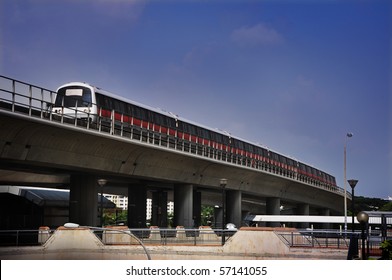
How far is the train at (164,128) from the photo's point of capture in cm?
2747

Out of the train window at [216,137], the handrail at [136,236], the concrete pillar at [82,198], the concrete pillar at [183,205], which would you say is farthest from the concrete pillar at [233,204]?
the handrail at [136,236]

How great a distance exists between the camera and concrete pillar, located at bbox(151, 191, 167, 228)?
136 ft

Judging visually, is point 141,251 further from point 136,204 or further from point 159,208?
point 159,208

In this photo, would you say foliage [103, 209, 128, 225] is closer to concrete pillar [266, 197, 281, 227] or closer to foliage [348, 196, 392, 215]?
concrete pillar [266, 197, 281, 227]

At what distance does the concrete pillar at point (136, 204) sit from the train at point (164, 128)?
3773mm

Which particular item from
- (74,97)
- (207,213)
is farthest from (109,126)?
(207,213)

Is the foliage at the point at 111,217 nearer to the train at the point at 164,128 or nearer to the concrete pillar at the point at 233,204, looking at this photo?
the concrete pillar at the point at 233,204

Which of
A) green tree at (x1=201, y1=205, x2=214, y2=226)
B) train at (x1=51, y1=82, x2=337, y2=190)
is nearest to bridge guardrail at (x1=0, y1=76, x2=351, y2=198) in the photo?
train at (x1=51, y1=82, x2=337, y2=190)

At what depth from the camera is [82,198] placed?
2941 centimetres

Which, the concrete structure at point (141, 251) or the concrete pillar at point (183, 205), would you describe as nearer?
the concrete structure at point (141, 251)

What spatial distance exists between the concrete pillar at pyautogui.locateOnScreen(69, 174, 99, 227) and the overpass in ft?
0.15
